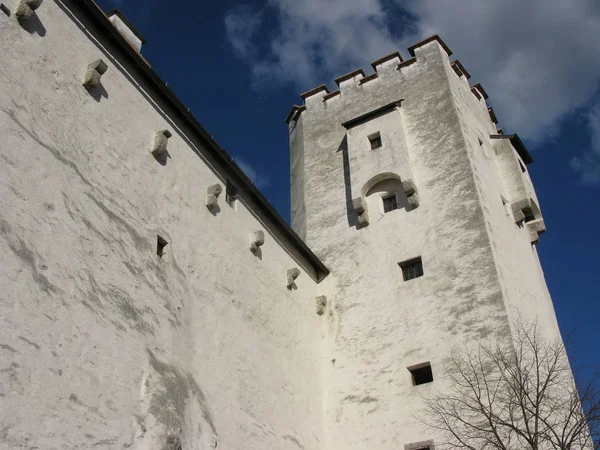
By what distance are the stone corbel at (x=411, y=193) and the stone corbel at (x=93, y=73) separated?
25.1 ft

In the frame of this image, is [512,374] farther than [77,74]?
Yes

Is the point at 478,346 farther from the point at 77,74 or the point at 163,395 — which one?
the point at 77,74

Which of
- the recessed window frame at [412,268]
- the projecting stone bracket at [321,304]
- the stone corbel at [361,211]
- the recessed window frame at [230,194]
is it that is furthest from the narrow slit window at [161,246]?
the stone corbel at [361,211]

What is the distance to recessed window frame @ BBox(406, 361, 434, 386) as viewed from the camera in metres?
12.9

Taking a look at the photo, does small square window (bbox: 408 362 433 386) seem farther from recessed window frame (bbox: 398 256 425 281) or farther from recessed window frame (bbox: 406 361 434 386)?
recessed window frame (bbox: 398 256 425 281)

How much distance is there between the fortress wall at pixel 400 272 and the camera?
1285 cm

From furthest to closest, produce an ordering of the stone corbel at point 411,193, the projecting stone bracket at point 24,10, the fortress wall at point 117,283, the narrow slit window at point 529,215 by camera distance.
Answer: the narrow slit window at point 529,215 < the stone corbel at point 411,193 < the projecting stone bracket at point 24,10 < the fortress wall at point 117,283

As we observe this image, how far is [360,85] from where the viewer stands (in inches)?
768

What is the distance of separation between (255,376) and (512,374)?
4250 mm

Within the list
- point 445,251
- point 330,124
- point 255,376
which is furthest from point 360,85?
point 255,376

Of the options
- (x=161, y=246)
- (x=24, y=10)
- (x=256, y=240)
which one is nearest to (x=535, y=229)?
(x=256, y=240)

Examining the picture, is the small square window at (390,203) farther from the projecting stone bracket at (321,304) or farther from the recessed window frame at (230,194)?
the recessed window frame at (230,194)

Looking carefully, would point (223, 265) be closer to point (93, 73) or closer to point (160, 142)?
point (160, 142)

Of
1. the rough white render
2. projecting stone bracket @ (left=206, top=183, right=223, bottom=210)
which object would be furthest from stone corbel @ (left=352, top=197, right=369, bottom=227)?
projecting stone bracket @ (left=206, top=183, right=223, bottom=210)
